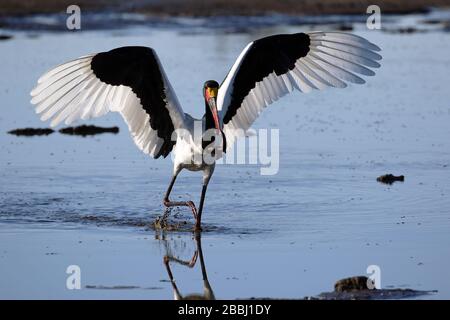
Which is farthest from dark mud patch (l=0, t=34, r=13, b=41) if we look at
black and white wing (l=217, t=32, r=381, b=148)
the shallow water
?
black and white wing (l=217, t=32, r=381, b=148)

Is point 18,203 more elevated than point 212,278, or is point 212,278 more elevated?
point 18,203

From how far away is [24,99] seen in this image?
58.3ft

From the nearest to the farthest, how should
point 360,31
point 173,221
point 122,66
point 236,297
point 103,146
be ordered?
1. point 236,297
2. point 122,66
3. point 173,221
4. point 103,146
5. point 360,31

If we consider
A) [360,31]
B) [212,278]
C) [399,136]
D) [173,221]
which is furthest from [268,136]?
[360,31]

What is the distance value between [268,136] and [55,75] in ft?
16.6

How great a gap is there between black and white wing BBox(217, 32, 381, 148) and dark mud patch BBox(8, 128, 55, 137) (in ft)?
16.8

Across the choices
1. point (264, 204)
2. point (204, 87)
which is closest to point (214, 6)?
point (264, 204)

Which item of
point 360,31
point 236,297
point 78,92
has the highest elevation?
point 360,31

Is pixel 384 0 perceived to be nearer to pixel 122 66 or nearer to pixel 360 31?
pixel 360 31

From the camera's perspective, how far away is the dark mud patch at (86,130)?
15273 millimetres

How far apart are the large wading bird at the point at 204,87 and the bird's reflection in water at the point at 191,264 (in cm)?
50

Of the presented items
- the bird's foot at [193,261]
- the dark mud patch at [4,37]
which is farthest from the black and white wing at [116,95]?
the dark mud patch at [4,37]

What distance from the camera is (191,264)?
8.92 meters

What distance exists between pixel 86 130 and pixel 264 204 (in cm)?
491
